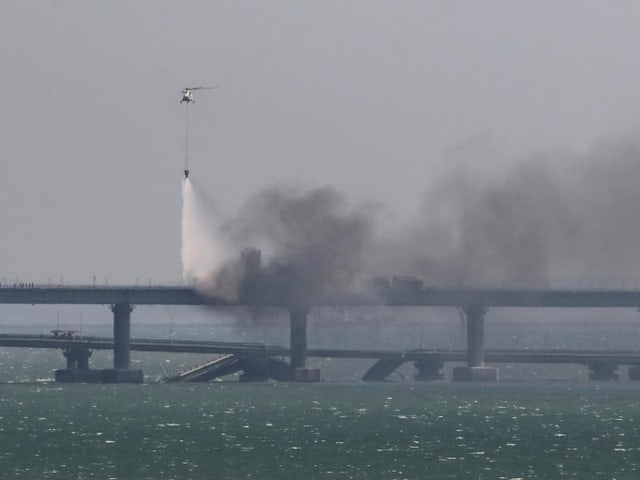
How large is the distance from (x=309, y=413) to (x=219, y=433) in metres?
27.4

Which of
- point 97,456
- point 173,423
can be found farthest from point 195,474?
point 173,423

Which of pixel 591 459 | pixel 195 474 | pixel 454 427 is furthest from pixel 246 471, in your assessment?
pixel 454 427

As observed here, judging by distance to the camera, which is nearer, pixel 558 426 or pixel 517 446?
pixel 517 446

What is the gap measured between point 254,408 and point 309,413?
33.9 ft

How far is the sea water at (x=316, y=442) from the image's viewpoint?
130 metres

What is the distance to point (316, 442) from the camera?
502ft

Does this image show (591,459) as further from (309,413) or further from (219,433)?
(309,413)

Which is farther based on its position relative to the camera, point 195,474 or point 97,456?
point 97,456

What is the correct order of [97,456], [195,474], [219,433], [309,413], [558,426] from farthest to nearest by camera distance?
[309,413] < [558,426] < [219,433] < [97,456] < [195,474]

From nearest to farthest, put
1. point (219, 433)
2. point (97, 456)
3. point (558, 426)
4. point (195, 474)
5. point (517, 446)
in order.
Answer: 1. point (195, 474)
2. point (97, 456)
3. point (517, 446)
4. point (219, 433)
5. point (558, 426)

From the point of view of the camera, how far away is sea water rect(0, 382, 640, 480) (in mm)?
130375

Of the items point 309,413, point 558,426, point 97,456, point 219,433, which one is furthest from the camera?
point 309,413

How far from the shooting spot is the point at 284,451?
14462 centimetres

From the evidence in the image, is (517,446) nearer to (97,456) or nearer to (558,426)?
(558,426)
